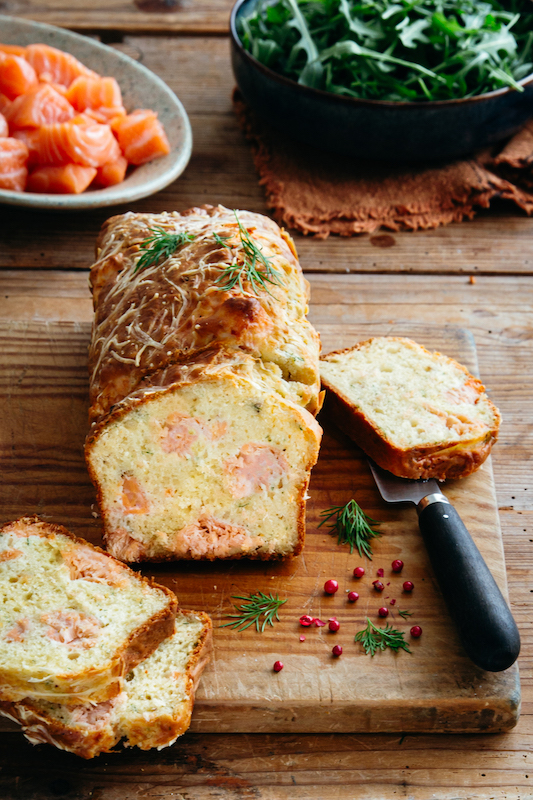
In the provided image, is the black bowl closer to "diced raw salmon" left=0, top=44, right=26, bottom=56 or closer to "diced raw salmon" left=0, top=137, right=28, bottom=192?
"diced raw salmon" left=0, top=44, right=26, bottom=56

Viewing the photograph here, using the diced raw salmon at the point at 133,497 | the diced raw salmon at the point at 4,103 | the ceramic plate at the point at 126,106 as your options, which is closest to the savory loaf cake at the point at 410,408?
the diced raw salmon at the point at 133,497

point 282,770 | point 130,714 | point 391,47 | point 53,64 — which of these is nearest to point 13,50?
point 53,64

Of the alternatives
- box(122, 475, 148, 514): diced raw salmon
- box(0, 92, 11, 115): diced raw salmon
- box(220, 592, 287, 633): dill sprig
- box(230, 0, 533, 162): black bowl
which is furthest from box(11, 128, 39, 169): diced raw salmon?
box(220, 592, 287, 633): dill sprig

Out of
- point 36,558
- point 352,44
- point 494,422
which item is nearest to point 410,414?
point 494,422

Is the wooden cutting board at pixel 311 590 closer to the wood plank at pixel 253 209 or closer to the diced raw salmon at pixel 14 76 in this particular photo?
the wood plank at pixel 253 209

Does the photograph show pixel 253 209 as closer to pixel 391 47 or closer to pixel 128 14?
pixel 391 47
